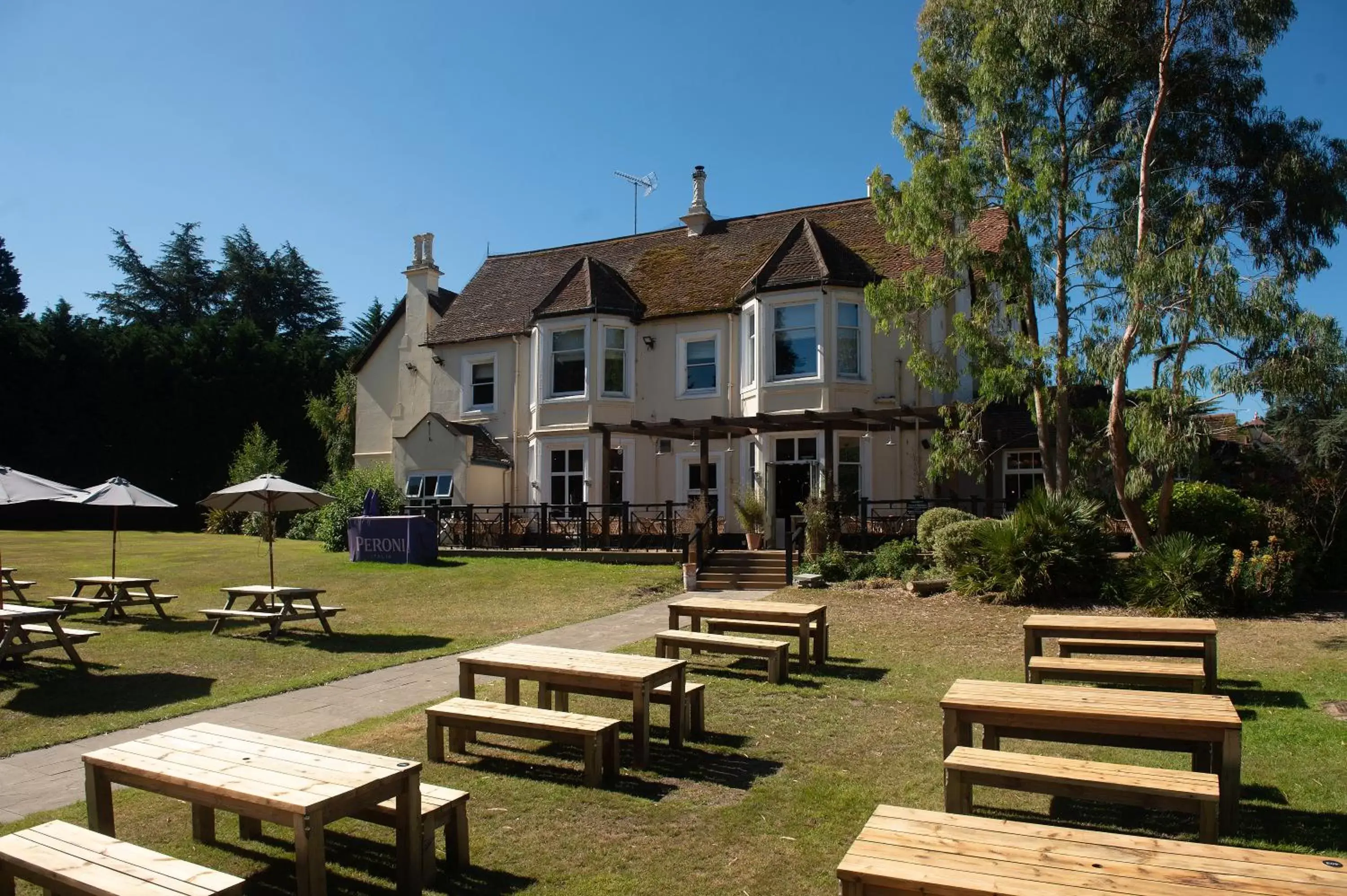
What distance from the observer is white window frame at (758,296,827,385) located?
23172 millimetres

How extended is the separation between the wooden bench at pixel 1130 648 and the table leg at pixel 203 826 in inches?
311

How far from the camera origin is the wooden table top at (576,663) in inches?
281

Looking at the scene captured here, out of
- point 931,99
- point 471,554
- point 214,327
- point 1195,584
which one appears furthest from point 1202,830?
point 214,327

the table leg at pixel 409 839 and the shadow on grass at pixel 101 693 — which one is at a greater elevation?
the table leg at pixel 409 839

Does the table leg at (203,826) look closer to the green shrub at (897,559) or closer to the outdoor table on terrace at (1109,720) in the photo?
the outdoor table on terrace at (1109,720)

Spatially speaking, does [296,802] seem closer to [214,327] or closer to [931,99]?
[931,99]

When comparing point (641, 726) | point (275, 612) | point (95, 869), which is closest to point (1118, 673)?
point (641, 726)

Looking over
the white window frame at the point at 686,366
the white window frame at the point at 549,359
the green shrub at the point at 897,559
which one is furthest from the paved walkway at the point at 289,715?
the white window frame at the point at 549,359

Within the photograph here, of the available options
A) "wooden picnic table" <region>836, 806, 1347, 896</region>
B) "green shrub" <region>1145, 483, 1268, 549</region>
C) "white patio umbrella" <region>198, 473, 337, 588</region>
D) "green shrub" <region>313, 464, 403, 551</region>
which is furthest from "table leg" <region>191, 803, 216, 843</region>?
"green shrub" <region>313, 464, 403, 551</region>

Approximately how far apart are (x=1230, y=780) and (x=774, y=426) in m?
17.4

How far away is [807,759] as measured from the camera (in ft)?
23.5

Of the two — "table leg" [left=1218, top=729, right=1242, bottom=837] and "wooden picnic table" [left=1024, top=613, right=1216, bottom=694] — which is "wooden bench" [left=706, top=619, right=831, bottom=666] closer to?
"wooden picnic table" [left=1024, top=613, right=1216, bottom=694]

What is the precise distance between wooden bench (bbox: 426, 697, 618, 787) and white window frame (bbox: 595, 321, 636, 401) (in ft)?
63.4

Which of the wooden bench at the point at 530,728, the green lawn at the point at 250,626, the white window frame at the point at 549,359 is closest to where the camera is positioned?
the wooden bench at the point at 530,728
